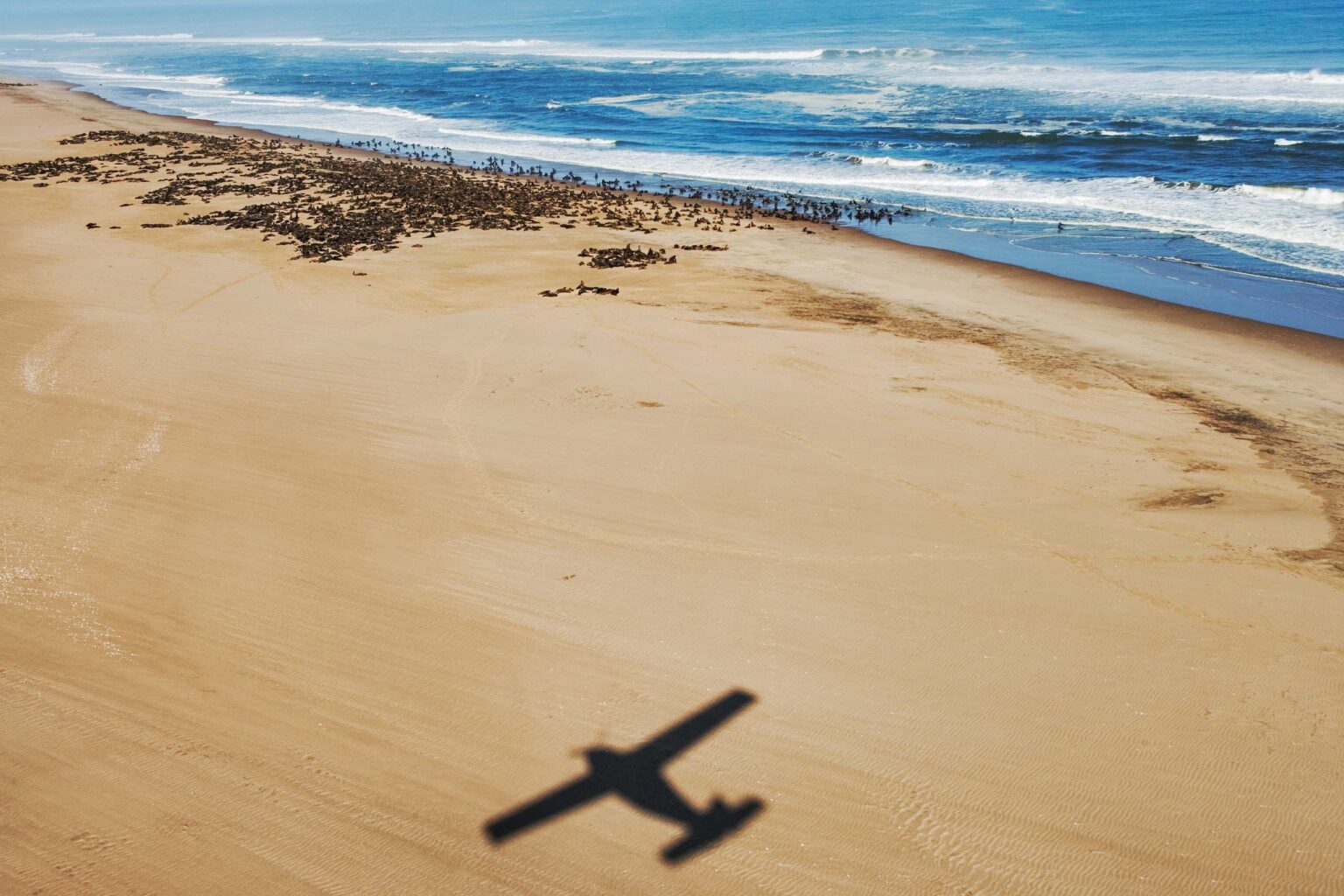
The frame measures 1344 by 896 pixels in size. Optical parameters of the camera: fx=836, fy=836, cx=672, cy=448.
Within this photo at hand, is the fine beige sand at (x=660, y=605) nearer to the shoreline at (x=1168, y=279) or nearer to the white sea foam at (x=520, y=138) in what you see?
the shoreline at (x=1168, y=279)

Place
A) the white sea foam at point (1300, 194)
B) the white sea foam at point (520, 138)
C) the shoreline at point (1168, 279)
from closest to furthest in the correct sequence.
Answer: the shoreline at point (1168, 279), the white sea foam at point (1300, 194), the white sea foam at point (520, 138)

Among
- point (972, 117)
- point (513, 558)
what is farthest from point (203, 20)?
point (513, 558)

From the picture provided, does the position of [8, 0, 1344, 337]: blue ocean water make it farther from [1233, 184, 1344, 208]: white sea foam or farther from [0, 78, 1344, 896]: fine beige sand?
[0, 78, 1344, 896]: fine beige sand

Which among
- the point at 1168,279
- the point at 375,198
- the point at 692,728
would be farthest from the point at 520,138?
the point at 692,728

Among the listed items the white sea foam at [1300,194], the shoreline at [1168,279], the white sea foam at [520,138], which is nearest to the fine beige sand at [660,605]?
the shoreline at [1168,279]

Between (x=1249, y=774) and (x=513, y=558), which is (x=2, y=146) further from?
(x=1249, y=774)

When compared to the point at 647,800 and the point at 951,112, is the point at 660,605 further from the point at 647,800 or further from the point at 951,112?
the point at 951,112

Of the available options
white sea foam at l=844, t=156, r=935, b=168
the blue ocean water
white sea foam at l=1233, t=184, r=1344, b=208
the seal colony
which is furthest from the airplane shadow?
white sea foam at l=844, t=156, r=935, b=168
